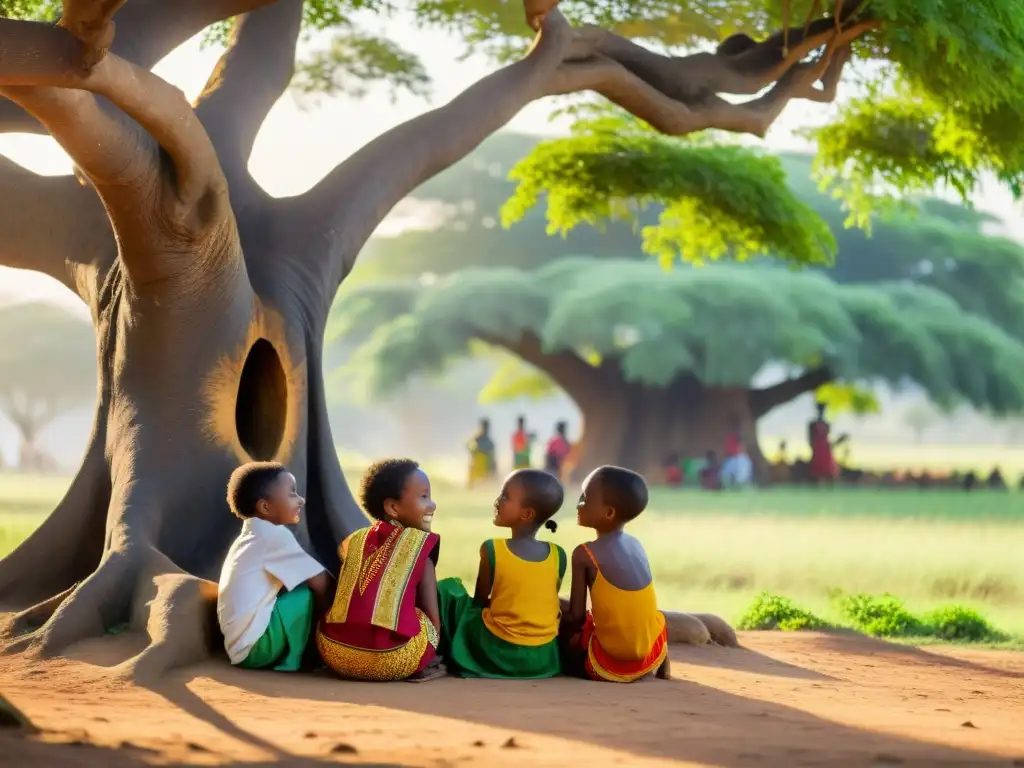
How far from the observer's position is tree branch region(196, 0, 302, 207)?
915cm

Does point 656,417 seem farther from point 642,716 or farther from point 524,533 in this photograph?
point 642,716

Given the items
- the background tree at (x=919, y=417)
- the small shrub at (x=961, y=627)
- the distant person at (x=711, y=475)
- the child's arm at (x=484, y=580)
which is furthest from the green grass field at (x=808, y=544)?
the background tree at (x=919, y=417)

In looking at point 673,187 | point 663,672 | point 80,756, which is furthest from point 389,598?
point 673,187

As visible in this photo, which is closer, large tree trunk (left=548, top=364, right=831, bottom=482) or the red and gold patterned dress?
the red and gold patterned dress

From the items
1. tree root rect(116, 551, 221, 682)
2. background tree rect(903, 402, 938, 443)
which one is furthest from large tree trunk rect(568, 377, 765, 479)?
background tree rect(903, 402, 938, 443)

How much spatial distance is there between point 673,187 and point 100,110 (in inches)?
310

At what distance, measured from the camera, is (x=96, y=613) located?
7062mm

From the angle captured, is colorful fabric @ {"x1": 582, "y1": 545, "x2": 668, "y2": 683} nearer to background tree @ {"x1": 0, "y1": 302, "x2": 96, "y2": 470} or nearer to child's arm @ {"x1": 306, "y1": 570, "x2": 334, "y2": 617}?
child's arm @ {"x1": 306, "y1": 570, "x2": 334, "y2": 617}

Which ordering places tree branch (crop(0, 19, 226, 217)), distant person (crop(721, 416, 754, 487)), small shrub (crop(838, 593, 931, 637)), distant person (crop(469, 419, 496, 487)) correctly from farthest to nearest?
1. distant person (crop(469, 419, 496, 487))
2. distant person (crop(721, 416, 754, 487))
3. small shrub (crop(838, 593, 931, 637))
4. tree branch (crop(0, 19, 226, 217))

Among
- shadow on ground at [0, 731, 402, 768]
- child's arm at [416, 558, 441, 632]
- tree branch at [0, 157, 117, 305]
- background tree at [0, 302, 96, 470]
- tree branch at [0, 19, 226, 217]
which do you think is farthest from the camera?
background tree at [0, 302, 96, 470]

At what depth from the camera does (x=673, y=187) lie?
44.1ft

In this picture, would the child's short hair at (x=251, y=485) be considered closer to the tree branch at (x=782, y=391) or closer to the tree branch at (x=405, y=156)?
the tree branch at (x=405, y=156)

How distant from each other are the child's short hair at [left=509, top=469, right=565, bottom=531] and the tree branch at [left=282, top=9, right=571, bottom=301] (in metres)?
2.97

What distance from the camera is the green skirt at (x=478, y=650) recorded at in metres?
6.53
